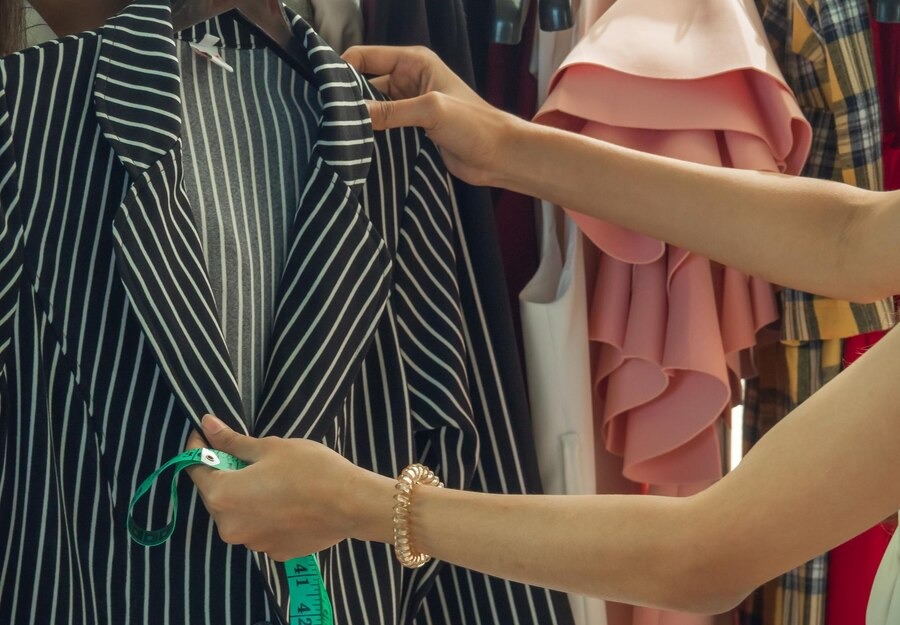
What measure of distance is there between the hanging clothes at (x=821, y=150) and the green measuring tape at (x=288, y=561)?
0.50 metres

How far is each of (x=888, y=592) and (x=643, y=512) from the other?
247 mm

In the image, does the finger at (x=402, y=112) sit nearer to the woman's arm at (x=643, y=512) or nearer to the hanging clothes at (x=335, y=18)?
the hanging clothes at (x=335, y=18)

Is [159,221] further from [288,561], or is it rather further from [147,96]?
[288,561]

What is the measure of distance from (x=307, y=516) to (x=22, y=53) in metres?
0.42

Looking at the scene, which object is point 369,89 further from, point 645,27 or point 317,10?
point 645,27

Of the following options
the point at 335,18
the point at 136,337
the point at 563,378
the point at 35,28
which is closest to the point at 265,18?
the point at 335,18

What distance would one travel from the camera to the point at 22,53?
828mm

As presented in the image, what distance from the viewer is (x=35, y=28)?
3.16ft

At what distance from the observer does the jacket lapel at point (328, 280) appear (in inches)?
33.6

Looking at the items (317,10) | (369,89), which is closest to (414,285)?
(369,89)

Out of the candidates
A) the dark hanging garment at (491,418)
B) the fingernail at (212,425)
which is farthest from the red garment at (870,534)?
the fingernail at (212,425)

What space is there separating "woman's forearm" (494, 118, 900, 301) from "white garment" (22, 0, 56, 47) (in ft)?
1.41

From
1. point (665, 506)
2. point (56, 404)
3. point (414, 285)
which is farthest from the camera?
point (414, 285)

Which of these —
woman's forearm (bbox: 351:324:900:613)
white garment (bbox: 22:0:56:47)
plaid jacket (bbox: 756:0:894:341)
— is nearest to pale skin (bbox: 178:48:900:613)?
woman's forearm (bbox: 351:324:900:613)
